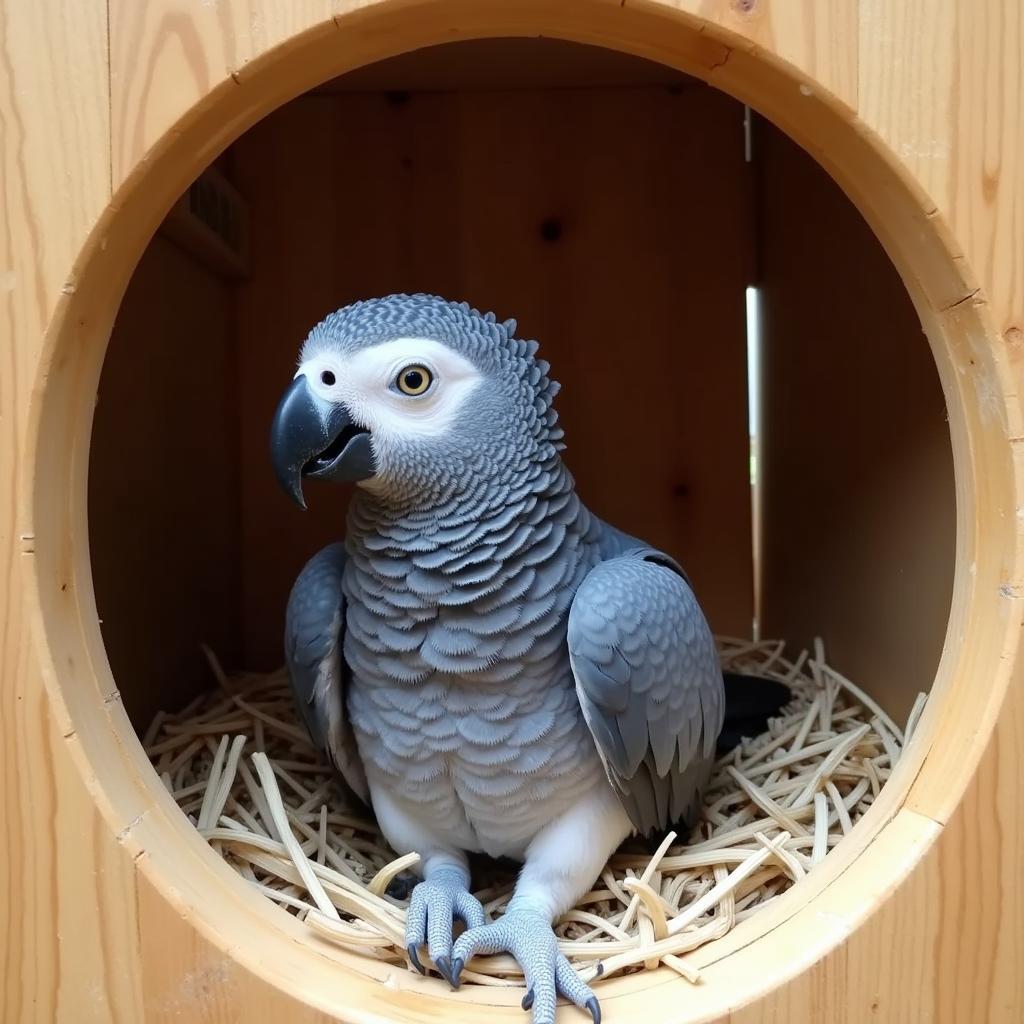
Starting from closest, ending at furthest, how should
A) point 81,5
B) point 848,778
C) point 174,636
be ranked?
point 81,5, point 848,778, point 174,636

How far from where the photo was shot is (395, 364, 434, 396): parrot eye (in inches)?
38.0

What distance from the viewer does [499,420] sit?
1015 mm

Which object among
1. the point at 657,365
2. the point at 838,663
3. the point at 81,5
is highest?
the point at 81,5

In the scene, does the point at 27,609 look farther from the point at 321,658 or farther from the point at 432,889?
the point at 432,889

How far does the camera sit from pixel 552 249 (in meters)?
1.64

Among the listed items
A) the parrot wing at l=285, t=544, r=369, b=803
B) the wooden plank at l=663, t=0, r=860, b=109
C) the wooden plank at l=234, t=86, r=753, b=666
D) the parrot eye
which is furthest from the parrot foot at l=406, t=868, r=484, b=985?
the wooden plank at l=663, t=0, r=860, b=109

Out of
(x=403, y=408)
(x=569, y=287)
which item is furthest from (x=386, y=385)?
(x=569, y=287)

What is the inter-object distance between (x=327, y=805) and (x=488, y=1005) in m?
0.49

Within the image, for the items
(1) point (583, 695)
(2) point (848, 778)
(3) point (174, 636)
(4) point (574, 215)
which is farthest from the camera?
(4) point (574, 215)

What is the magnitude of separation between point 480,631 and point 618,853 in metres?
0.44

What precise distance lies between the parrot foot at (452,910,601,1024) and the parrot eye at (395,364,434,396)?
60 centimetres

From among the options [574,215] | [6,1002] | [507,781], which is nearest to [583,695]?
[507,781]

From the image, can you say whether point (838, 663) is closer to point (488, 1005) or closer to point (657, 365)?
point (657, 365)

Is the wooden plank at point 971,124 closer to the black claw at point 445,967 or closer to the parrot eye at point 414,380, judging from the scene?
the parrot eye at point 414,380
